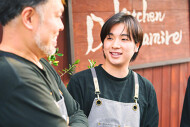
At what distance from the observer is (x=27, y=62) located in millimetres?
1170

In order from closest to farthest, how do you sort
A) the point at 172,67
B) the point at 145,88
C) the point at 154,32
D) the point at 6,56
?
the point at 6,56 < the point at 145,88 < the point at 154,32 < the point at 172,67

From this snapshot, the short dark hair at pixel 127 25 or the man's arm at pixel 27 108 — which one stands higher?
the short dark hair at pixel 127 25

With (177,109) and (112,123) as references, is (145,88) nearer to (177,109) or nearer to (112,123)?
(112,123)

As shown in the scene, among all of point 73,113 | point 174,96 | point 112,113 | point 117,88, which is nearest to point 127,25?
point 117,88

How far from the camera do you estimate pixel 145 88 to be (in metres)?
2.06

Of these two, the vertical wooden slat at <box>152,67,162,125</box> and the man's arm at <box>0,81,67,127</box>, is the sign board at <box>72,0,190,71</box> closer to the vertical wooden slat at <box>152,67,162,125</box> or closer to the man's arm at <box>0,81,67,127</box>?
the vertical wooden slat at <box>152,67,162,125</box>

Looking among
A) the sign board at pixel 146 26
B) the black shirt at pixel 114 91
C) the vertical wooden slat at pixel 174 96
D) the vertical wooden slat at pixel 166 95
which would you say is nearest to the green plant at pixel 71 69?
the sign board at pixel 146 26

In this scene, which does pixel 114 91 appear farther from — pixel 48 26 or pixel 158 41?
pixel 158 41

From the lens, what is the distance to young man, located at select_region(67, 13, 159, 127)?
1927 mm

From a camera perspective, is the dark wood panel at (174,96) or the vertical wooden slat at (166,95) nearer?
the vertical wooden slat at (166,95)

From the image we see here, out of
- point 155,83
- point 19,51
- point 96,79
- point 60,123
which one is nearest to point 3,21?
point 19,51

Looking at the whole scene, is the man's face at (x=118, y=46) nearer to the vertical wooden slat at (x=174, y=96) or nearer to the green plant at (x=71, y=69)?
the green plant at (x=71, y=69)

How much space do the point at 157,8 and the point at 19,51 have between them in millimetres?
2799

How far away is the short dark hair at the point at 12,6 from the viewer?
1.12 m
